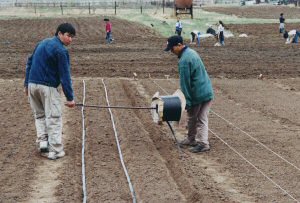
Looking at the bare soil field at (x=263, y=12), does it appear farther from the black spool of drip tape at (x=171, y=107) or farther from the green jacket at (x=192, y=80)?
the black spool of drip tape at (x=171, y=107)

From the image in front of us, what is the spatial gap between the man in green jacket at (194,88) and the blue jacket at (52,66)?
154 cm

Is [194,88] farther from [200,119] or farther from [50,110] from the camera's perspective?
[50,110]

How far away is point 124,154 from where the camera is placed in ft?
27.9

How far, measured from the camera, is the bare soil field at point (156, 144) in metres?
6.95

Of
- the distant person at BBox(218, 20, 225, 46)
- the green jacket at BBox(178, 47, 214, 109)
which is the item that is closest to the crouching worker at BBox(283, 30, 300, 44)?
the distant person at BBox(218, 20, 225, 46)

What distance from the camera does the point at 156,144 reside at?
30.3 ft

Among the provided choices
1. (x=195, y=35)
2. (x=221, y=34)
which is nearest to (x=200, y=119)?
(x=221, y=34)

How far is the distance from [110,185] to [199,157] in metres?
1.94

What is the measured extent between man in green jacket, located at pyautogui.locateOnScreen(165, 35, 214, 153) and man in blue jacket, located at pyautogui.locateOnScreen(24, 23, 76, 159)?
1538 millimetres

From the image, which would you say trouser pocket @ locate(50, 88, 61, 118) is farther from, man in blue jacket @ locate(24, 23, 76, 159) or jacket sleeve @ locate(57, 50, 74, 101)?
jacket sleeve @ locate(57, 50, 74, 101)

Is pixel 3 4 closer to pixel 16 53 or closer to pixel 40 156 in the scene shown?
pixel 16 53

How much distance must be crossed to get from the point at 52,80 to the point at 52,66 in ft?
0.65

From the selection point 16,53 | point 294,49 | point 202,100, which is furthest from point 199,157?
point 294,49

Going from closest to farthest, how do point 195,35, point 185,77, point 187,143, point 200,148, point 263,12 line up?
point 185,77
point 200,148
point 187,143
point 195,35
point 263,12
